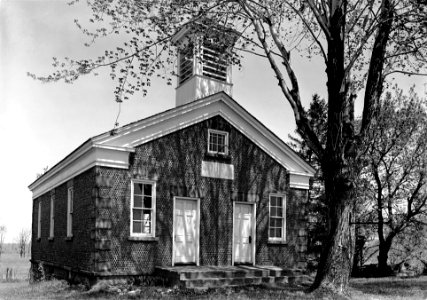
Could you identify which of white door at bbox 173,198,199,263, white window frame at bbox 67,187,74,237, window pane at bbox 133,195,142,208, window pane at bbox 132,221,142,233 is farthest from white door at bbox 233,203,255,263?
white window frame at bbox 67,187,74,237

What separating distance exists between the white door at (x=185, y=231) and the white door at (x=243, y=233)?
5.82 feet

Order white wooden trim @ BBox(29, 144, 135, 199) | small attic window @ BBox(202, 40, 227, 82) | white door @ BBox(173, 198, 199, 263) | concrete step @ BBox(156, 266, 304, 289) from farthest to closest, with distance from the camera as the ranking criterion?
small attic window @ BBox(202, 40, 227, 82) < white door @ BBox(173, 198, 199, 263) < white wooden trim @ BBox(29, 144, 135, 199) < concrete step @ BBox(156, 266, 304, 289)

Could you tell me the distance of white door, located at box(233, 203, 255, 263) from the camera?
61.8 feet

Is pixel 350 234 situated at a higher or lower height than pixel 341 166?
lower

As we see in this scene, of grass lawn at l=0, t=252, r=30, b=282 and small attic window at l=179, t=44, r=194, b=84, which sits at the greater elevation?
small attic window at l=179, t=44, r=194, b=84

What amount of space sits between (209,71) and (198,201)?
19.4ft

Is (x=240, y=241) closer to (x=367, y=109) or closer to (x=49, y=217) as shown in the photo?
(x=367, y=109)

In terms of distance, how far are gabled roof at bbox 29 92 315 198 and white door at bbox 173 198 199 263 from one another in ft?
8.81

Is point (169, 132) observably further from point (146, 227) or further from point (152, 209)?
point (146, 227)

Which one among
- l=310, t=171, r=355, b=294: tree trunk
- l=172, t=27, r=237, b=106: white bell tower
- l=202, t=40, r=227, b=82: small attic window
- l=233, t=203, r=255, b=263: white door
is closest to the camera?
l=310, t=171, r=355, b=294: tree trunk

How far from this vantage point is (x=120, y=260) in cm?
1614

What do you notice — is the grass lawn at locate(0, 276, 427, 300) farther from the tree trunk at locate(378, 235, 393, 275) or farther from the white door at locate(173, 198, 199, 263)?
the tree trunk at locate(378, 235, 393, 275)

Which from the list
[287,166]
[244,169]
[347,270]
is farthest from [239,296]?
[287,166]

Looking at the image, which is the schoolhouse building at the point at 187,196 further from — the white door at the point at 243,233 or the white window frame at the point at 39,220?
the white window frame at the point at 39,220
